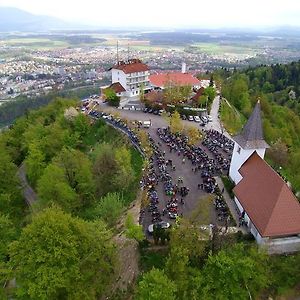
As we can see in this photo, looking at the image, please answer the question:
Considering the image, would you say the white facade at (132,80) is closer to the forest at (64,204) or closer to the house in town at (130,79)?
the house in town at (130,79)

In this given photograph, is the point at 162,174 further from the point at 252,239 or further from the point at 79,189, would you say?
the point at 252,239

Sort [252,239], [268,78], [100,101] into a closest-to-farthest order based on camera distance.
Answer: [252,239] → [100,101] → [268,78]

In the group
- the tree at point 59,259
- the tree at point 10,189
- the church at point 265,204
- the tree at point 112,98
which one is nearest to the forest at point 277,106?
the church at point 265,204

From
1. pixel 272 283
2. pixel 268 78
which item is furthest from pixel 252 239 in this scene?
pixel 268 78

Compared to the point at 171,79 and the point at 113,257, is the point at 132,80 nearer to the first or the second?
the point at 171,79

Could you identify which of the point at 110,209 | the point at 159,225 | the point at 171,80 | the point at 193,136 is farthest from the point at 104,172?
the point at 171,80

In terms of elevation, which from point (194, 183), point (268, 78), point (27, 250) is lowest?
point (268, 78)
